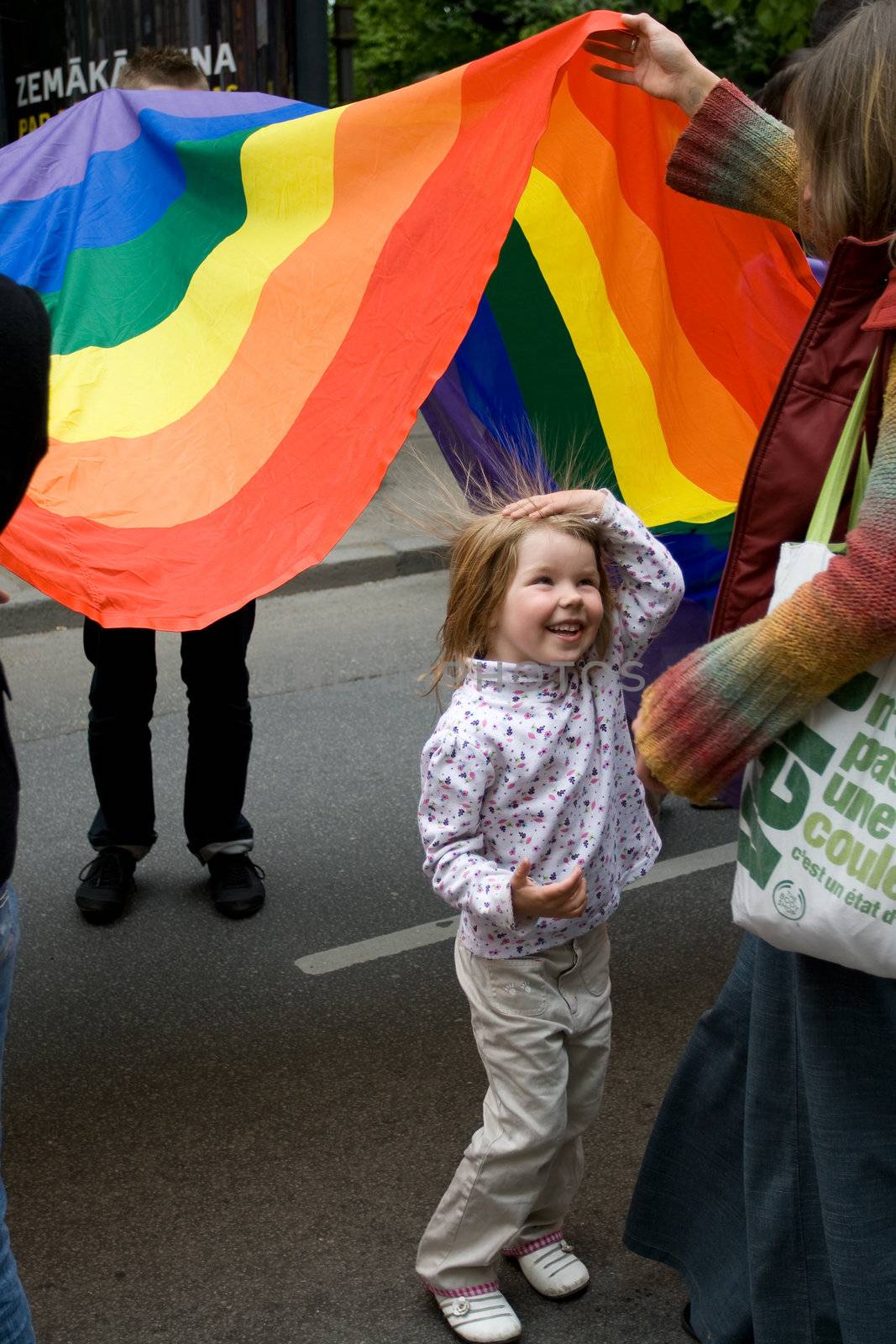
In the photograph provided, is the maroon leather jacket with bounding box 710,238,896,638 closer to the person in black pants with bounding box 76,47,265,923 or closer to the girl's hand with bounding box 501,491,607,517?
the girl's hand with bounding box 501,491,607,517

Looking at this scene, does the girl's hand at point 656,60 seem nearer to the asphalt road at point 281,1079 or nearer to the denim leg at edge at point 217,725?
the denim leg at edge at point 217,725

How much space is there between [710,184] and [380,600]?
17.3 ft

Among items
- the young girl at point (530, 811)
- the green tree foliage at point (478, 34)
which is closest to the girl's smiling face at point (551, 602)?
the young girl at point (530, 811)

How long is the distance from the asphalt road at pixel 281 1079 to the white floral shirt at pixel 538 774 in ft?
2.44

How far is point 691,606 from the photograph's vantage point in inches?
134

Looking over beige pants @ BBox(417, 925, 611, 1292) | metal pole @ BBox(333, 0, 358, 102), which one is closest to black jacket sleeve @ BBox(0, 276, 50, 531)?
beige pants @ BBox(417, 925, 611, 1292)

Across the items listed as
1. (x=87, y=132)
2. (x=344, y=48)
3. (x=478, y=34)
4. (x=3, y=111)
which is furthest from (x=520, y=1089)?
(x=478, y=34)

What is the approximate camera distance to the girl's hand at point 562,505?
→ 8.05 feet

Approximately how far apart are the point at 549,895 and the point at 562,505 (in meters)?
0.66

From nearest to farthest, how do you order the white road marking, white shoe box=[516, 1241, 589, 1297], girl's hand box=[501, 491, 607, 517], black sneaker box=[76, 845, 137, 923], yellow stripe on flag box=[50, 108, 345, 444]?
girl's hand box=[501, 491, 607, 517] < white shoe box=[516, 1241, 589, 1297] < yellow stripe on flag box=[50, 108, 345, 444] < the white road marking < black sneaker box=[76, 845, 137, 923]

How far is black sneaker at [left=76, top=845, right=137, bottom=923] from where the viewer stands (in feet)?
13.4

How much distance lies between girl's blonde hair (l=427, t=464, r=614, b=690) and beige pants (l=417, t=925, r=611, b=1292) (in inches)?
20.0

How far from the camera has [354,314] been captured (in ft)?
9.37

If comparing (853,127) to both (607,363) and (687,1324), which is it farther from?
(687,1324)
